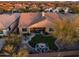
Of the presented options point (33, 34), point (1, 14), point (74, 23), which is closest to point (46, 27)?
point (33, 34)

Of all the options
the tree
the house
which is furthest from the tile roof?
the tree

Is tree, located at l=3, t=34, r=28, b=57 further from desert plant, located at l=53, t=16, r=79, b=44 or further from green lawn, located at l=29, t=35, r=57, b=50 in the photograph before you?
desert plant, located at l=53, t=16, r=79, b=44

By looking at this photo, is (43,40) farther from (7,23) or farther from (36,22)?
(7,23)

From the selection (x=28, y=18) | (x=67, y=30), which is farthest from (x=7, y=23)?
(x=67, y=30)

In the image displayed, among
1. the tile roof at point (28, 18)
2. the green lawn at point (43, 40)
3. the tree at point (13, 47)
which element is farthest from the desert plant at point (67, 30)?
the tree at point (13, 47)

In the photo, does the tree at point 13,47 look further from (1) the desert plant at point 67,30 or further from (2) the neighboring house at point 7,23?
(1) the desert plant at point 67,30
